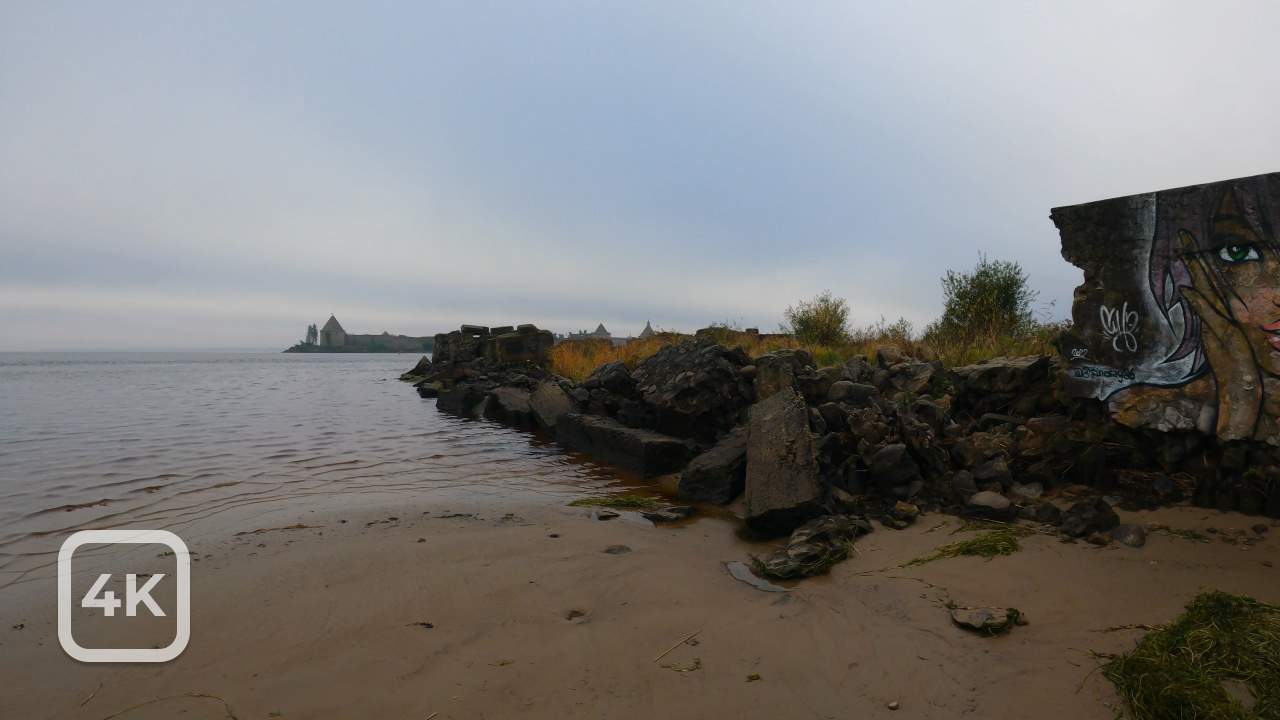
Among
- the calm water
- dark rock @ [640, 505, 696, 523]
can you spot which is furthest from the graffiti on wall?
the calm water

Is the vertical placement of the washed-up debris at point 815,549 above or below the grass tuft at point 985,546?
below

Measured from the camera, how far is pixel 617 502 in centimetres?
→ 597

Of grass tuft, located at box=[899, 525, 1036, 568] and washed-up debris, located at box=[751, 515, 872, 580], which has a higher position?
grass tuft, located at box=[899, 525, 1036, 568]

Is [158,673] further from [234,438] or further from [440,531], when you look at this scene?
[234,438]

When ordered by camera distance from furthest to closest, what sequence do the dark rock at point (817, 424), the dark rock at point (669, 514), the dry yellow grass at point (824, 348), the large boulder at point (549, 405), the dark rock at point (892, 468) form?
the large boulder at point (549, 405), the dry yellow grass at point (824, 348), the dark rock at point (817, 424), the dark rock at point (669, 514), the dark rock at point (892, 468)

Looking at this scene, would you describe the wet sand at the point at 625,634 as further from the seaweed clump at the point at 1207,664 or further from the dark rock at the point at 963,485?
the dark rock at the point at 963,485

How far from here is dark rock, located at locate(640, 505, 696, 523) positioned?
17.5ft

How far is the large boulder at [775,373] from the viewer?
784 cm

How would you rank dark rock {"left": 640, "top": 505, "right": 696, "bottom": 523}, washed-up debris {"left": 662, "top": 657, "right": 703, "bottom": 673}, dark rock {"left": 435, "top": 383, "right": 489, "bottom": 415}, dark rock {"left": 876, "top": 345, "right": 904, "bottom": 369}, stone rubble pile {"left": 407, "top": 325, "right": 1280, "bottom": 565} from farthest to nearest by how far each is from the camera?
dark rock {"left": 435, "top": 383, "right": 489, "bottom": 415}
dark rock {"left": 876, "top": 345, "right": 904, "bottom": 369}
dark rock {"left": 640, "top": 505, "right": 696, "bottom": 523}
stone rubble pile {"left": 407, "top": 325, "right": 1280, "bottom": 565}
washed-up debris {"left": 662, "top": 657, "right": 703, "bottom": 673}

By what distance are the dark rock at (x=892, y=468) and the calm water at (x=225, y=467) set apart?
339 cm

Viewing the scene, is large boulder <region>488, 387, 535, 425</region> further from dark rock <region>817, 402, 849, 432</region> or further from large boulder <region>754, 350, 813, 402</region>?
dark rock <region>817, 402, 849, 432</region>

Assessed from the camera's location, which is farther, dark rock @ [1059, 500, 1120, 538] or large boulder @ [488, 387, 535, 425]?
large boulder @ [488, 387, 535, 425]

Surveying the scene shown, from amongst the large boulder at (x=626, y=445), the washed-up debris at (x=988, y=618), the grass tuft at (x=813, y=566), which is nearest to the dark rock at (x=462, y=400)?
the large boulder at (x=626, y=445)

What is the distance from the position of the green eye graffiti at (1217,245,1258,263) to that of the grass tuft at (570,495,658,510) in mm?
5037
